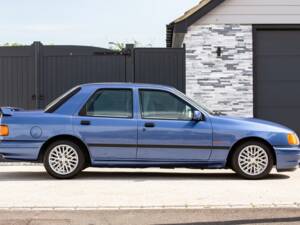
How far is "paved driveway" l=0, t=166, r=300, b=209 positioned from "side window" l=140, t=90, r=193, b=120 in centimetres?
102

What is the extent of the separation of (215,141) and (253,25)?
5.30 metres

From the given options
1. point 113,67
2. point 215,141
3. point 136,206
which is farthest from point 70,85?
point 136,206

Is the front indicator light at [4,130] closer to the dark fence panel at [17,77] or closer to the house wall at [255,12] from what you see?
the dark fence panel at [17,77]

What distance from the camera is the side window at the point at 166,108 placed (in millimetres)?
10102

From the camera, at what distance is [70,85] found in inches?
562

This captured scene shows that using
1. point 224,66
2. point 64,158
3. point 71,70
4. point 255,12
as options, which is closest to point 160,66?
point 224,66

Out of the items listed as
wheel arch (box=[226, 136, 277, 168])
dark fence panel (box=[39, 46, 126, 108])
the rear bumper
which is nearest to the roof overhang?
dark fence panel (box=[39, 46, 126, 108])

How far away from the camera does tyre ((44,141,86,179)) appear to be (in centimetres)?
991

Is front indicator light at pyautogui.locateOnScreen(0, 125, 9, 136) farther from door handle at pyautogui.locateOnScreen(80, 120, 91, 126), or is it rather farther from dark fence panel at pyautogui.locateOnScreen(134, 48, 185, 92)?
dark fence panel at pyautogui.locateOnScreen(134, 48, 185, 92)

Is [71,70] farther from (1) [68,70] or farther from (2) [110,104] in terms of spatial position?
(2) [110,104]

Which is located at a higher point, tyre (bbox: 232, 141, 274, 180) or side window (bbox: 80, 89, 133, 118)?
side window (bbox: 80, 89, 133, 118)

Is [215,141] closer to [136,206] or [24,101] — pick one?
Answer: [136,206]

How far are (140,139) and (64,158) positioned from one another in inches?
48.5

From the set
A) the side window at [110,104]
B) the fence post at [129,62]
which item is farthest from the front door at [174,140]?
the fence post at [129,62]
